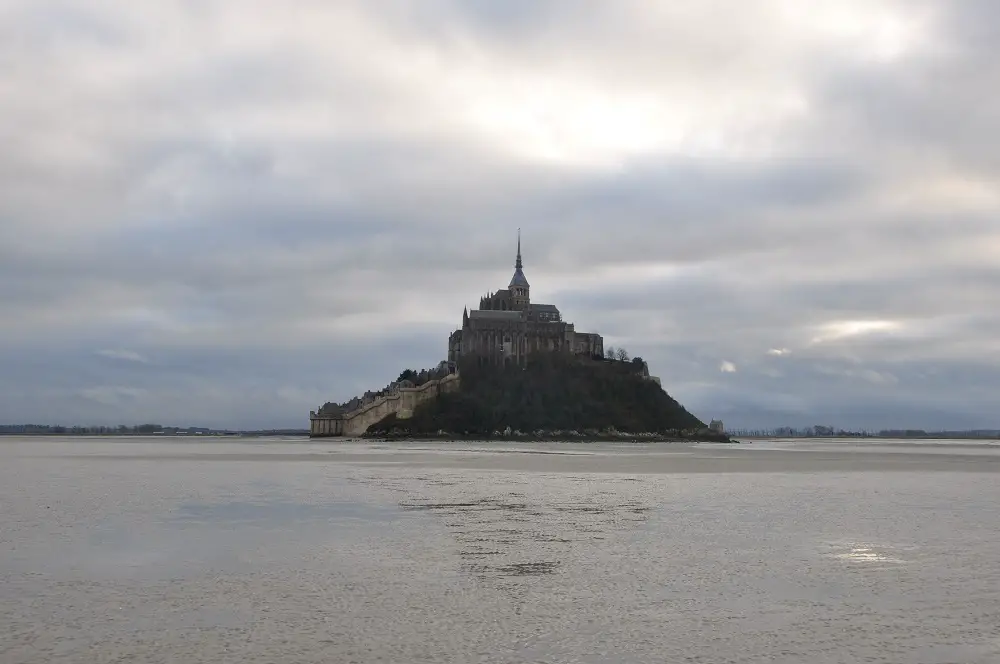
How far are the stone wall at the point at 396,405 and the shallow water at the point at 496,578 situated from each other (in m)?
117

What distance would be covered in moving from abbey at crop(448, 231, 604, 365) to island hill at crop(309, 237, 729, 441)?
0.17m

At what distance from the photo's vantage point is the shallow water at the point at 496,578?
14258 mm

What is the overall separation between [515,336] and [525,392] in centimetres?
1103

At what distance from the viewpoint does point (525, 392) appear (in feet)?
505

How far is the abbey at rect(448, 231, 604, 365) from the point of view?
15900 centimetres

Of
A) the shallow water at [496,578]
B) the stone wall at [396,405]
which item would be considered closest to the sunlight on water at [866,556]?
the shallow water at [496,578]

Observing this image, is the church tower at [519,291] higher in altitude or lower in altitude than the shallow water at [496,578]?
higher

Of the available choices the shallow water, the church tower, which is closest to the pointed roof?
the church tower

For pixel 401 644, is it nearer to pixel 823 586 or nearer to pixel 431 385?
pixel 823 586

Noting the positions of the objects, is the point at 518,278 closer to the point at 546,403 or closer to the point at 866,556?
the point at 546,403

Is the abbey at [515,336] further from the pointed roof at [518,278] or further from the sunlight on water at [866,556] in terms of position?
the sunlight on water at [866,556]

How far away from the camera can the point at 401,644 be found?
14.3 m

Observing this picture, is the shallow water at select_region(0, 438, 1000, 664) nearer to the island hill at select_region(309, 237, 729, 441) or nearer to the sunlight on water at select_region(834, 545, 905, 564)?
the sunlight on water at select_region(834, 545, 905, 564)

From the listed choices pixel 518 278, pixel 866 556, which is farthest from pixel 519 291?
pixel 866 556
